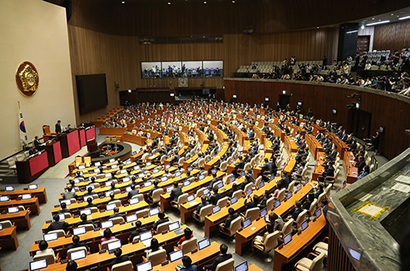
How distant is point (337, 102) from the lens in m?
20.8

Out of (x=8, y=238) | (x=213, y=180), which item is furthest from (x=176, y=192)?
(x=8, y=238)

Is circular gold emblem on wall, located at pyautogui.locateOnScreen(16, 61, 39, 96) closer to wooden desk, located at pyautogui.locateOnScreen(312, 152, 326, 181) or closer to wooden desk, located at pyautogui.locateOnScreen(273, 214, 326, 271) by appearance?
wooden desk, located at pyautogui.locateOnScreen(312, 152, 326, 181)

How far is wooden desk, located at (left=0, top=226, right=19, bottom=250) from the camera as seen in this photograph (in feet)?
27.0

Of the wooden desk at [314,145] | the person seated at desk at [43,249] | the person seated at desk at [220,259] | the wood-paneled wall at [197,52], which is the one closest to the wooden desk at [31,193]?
the person seated at desk at [43,249]

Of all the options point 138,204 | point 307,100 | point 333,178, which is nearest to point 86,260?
point 138,204

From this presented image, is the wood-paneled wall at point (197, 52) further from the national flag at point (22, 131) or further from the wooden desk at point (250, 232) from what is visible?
the wooden desk at point (250, 232)

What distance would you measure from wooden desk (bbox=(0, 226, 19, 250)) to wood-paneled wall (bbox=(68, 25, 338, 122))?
20467mm

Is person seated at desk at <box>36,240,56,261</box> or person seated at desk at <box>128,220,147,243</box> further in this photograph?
person seated at desk at <box>128,220,147,243</box>

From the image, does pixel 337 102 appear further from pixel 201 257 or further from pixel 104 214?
pixel 201 257

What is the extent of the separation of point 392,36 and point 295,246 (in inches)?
998

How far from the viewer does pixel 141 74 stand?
36.4m

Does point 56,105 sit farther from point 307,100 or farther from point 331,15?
point 331,15

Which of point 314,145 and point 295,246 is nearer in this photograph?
point 295,246

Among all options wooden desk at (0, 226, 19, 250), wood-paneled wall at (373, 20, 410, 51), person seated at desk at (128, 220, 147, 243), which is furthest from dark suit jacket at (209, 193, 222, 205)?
wood-paneled wall at (373, 20, 410, 51)
